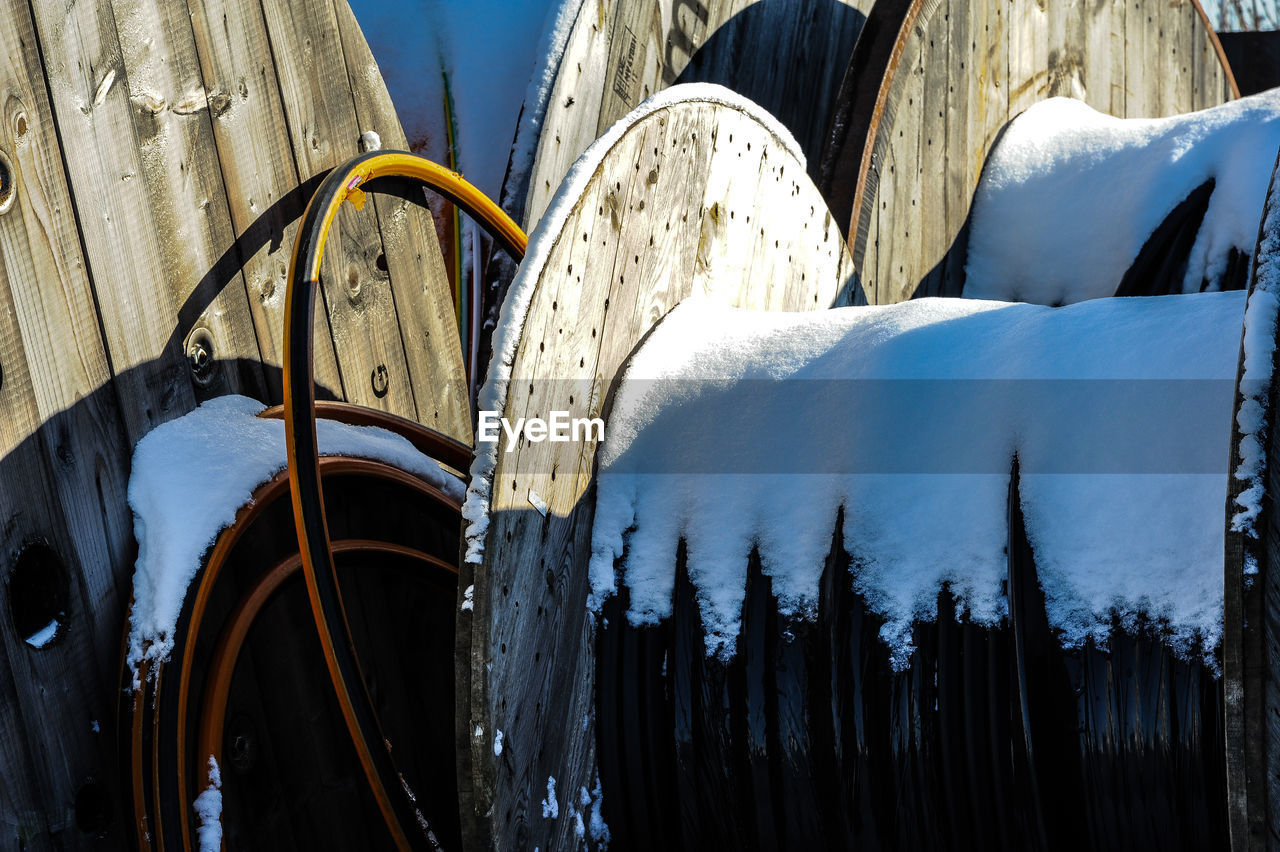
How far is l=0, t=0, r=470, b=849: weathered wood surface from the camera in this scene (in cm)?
183

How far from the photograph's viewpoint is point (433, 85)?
11.2ft

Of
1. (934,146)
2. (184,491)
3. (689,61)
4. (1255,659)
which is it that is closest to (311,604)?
(184,491)

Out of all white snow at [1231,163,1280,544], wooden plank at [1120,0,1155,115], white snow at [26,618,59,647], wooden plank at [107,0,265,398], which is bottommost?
white snow at [26,618,59,647]

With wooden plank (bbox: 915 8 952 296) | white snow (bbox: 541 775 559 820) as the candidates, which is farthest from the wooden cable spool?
wooden plank (bbox: 915 8 952 296)

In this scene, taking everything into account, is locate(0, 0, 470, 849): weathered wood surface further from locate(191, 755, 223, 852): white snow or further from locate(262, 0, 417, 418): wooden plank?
locate(191, 755, 223, 852): white snow

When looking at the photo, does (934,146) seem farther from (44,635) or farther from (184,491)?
(44,635)

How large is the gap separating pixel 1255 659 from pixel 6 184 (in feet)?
6.06

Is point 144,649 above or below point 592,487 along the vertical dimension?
below

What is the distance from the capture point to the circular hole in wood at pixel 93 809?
1.90 meters

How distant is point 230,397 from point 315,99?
27.6 inches

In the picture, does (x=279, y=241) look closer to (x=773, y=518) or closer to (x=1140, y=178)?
(x=773, y=518)

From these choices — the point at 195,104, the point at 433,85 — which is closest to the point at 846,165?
the point at 433,85

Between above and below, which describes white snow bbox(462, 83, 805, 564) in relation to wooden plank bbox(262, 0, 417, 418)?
below

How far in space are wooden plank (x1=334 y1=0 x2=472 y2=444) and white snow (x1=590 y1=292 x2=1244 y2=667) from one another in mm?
748
